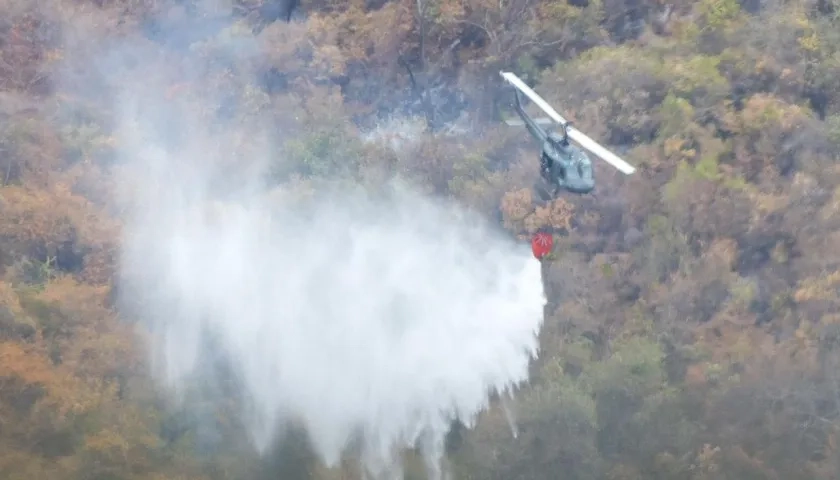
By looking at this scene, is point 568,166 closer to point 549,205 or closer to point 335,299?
point 549,205

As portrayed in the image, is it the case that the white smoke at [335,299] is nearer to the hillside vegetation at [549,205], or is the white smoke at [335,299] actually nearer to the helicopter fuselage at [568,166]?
the hillside vegetation at [549,205]

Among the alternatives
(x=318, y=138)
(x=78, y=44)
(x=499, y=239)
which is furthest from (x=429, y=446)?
(x=78, y=44)

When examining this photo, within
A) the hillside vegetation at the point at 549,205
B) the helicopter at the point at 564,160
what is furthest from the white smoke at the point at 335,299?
the helicopter at the point at 564,160

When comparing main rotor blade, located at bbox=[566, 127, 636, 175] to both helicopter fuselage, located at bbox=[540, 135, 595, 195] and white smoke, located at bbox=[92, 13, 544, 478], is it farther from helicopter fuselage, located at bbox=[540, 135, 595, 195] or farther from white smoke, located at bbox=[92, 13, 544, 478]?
white smoke, located at bbox=[92, 13, 544, 478]

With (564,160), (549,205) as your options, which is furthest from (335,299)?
(564,160)

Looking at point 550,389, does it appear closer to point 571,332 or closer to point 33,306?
point 571,332

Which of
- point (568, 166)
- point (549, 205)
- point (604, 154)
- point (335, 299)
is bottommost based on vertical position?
point (335, 299)

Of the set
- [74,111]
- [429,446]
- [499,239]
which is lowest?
[429,446]
